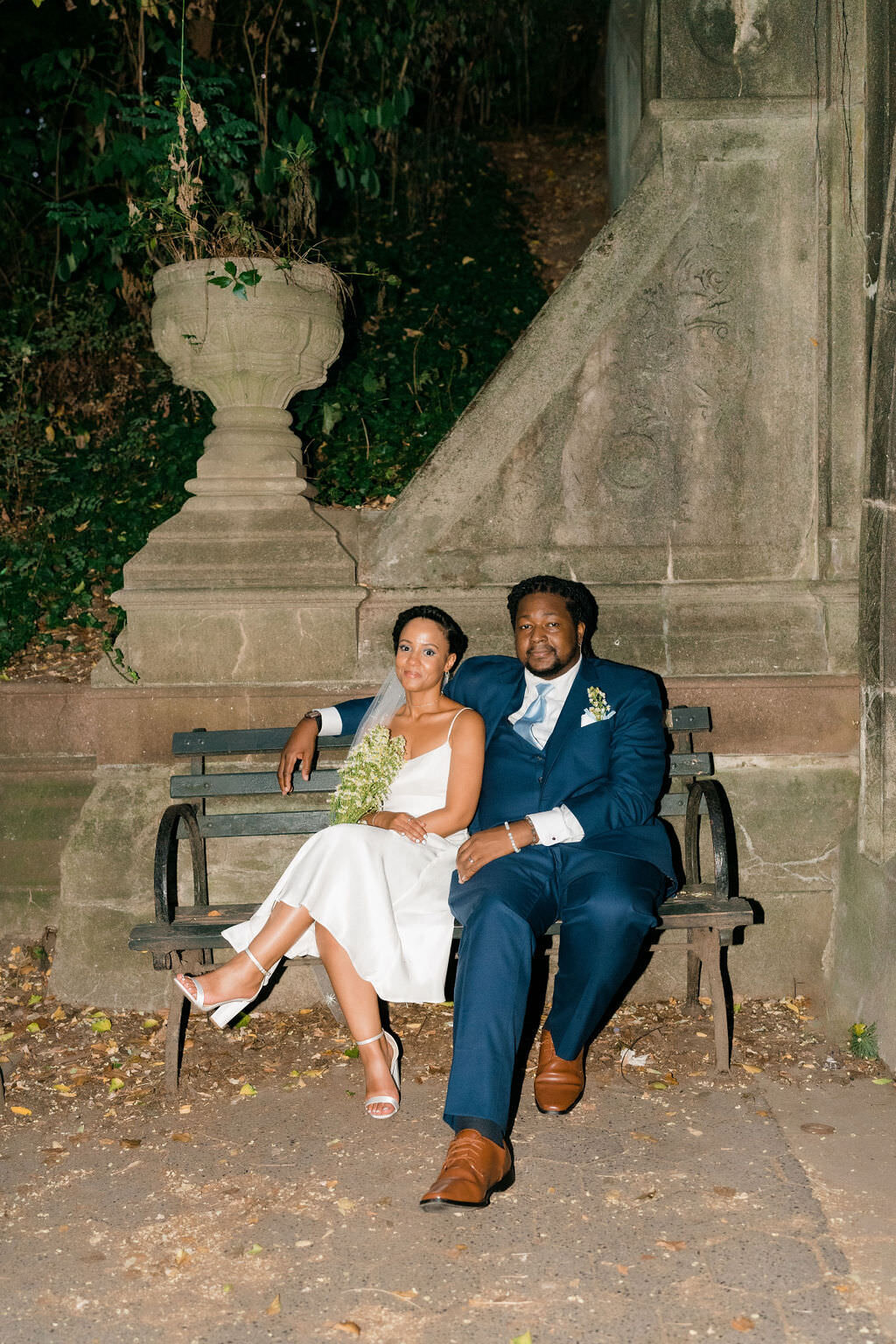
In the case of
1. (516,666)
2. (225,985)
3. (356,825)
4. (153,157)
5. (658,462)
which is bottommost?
(225,985)

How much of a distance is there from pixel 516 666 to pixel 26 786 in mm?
2370

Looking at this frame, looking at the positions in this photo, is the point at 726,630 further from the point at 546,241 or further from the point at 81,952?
the point at 546,241

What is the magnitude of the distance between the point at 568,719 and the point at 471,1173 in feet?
5.32

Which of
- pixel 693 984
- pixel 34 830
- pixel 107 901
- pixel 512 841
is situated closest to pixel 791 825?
pixel 693 984

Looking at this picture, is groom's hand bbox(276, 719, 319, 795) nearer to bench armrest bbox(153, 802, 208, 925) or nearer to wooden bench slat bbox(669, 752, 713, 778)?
bench armrest bbox(153, 802, 208, 925)

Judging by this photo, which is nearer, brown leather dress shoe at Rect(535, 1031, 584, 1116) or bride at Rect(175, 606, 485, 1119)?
brown leather dress shoe at Rect(535, 1031, 584, 1116)

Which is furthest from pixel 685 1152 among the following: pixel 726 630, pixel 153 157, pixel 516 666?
pixel 153 157

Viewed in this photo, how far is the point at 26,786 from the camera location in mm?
5227

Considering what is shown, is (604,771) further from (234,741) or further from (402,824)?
(234,741)

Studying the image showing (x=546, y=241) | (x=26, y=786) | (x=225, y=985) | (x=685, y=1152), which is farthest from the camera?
(x=546, y=241)

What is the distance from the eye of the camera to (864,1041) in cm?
415

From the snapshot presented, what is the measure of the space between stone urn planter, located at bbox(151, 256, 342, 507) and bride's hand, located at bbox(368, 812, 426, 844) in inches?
60.0

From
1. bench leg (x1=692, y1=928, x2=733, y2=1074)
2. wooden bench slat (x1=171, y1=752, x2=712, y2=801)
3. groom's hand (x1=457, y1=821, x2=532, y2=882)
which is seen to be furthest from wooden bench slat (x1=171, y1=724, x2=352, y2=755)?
bench leg (x1=692, y1=928, x2=733, y2=1074)

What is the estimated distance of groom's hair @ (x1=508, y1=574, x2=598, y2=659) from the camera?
14.4 feet
